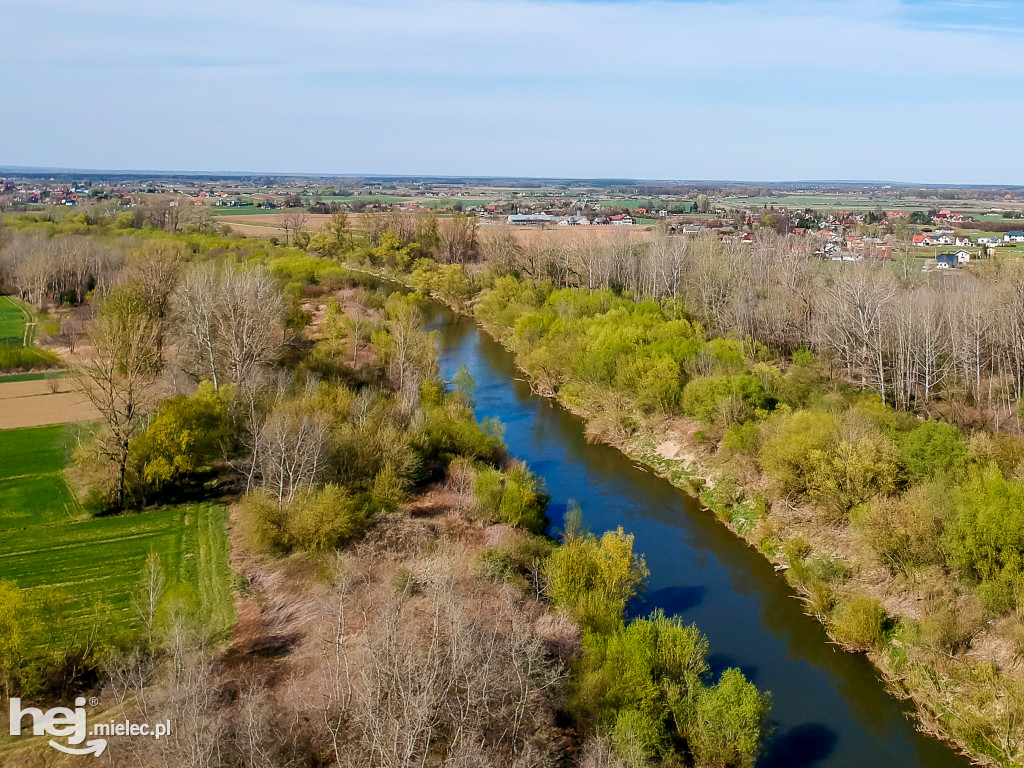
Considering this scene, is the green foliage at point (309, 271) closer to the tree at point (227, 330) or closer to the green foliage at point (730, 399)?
the tree at point (227, 330)

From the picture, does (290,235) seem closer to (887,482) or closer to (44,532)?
(44,532)

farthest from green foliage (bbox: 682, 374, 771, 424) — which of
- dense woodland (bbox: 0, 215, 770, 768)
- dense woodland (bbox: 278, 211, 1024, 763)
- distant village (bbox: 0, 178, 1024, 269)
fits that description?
distant village (bbox: 0, 178, 1024, 269)

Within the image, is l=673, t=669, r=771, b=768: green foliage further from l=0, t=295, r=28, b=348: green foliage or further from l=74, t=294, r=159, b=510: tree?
l=0, t=295, r=28, b=348: green foliage

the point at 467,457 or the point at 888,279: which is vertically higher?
the point at 888,279

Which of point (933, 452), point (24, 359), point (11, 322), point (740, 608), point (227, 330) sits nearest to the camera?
point (740, 608)

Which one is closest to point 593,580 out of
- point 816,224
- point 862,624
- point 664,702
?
point 664,702

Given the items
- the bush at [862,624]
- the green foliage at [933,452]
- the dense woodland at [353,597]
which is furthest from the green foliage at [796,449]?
the dense woodland at [353,597]

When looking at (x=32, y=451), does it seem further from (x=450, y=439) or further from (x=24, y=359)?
(x=450, y=439)

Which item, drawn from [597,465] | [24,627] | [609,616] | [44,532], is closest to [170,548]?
[44,532]
